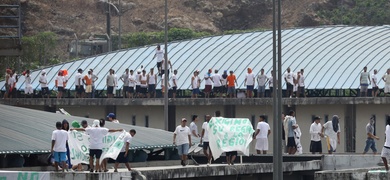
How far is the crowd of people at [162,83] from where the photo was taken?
179 feet

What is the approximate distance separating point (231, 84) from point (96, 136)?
2435 cm

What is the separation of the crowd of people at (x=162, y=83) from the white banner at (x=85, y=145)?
2158 cm

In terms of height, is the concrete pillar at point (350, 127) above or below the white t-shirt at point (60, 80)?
below

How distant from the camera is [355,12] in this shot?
413 feet

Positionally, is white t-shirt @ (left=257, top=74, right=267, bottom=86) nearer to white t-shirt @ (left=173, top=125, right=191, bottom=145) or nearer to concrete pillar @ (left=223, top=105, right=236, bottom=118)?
concrete pillar @ (left=223, top=105, right=236, bottom=118)

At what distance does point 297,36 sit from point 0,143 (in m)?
34.2

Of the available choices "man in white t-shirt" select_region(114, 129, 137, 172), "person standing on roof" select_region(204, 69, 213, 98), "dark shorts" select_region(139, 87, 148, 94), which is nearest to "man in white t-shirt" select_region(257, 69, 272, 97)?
"person standing on roof" select_region(204, 69, 213, 98)

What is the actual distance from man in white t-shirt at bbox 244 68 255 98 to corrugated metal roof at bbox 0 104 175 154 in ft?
48.1

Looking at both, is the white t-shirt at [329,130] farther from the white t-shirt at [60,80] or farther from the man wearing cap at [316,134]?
the white t-shirt at [60,80]

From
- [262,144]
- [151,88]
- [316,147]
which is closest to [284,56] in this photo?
[151,88]

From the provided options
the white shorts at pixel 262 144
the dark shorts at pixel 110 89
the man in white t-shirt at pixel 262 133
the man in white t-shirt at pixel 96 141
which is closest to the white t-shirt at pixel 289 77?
the dark shorts at pixel 110 89

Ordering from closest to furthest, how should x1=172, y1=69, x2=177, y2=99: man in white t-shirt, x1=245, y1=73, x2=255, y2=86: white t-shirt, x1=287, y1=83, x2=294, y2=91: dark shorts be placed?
1. x1=245, y1=73, x2=255, y2=86: white t-shirt
2. x1=287, y1=83, x2=294, y2=91: dark shorts
3. x1=172, y1=69, x2=177, y2=99: man in white t-shirt

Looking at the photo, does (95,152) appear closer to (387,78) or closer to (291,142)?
(291,142)

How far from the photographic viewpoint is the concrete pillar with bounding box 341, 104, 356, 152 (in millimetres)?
55688
